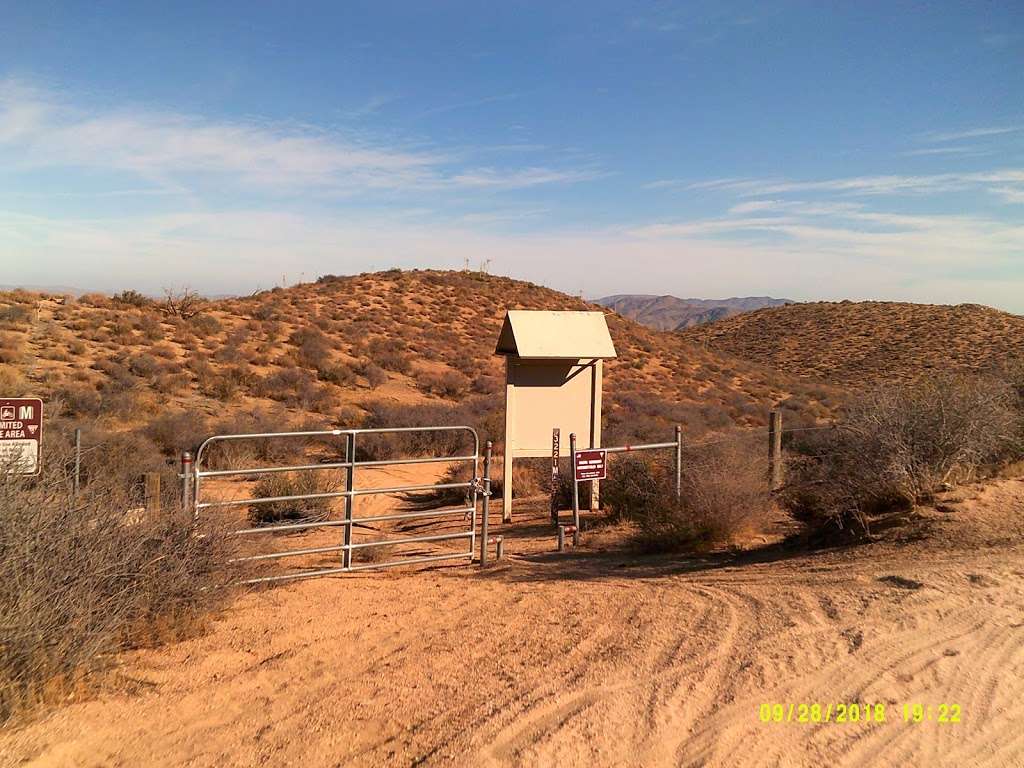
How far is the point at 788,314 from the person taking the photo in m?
71.4

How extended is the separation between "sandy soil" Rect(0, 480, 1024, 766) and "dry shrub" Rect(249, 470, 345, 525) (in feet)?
16.9

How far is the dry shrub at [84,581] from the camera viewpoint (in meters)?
4.57

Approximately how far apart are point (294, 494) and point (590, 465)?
669 centimetres

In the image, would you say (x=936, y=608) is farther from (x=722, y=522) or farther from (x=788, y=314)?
(x=788, y=314)

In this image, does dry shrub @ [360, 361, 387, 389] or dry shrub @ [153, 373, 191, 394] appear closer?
dry shrub @ [153, 373, 191, 394]

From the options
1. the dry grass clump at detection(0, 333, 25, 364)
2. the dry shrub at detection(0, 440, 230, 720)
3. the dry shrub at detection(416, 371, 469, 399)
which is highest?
the dry grass clump at detection(0, 333, 25, 364)

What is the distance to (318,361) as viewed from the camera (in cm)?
3145

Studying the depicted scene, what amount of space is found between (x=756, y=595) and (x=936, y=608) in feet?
4.72

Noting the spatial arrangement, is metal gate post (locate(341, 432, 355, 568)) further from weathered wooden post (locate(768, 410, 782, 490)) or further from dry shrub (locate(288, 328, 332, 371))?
dry shrub (locate(288, 328, 332, 371))

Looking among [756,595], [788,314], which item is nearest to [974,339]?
[788,314]

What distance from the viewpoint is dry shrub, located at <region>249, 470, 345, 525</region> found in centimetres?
1304

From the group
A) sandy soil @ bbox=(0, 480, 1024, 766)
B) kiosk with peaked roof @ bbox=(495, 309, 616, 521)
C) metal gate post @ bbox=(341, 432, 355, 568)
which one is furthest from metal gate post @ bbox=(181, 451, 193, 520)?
kiosk with peaked roof @ bbox=(495, 309, 616, 521)

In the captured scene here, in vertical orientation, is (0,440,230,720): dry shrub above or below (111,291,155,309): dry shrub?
below

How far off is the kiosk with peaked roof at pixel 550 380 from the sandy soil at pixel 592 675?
4.82 m
